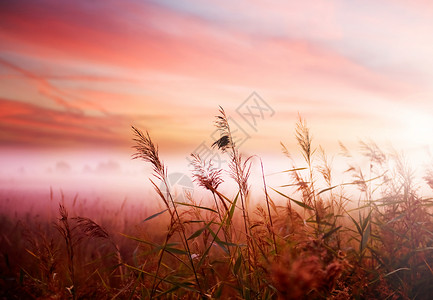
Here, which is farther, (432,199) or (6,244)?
(6,244)

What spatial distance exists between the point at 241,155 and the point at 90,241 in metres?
3.90

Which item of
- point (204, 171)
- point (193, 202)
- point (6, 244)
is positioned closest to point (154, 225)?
point (6, 244)

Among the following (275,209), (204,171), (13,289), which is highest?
(204,171)

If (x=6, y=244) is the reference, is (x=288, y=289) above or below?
above

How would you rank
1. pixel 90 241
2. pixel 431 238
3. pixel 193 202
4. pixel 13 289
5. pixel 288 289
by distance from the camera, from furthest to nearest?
pixel 90 241 < pixel 13 289 < pixel 431 238 < pixel 193 202 < pixel 288 289

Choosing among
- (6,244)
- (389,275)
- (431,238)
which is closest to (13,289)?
(6,244)

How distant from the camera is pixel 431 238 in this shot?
3.45 meters

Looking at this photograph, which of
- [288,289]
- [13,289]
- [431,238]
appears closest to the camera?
[288,289]

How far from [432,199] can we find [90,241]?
14.9 ft

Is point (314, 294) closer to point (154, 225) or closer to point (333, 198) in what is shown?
point (333, 198)

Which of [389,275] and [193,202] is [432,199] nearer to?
[389,275]

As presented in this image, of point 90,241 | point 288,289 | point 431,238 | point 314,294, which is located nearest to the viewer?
point 288,289

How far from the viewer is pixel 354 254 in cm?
319

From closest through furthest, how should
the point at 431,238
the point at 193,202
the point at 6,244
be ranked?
the point at 193,202
the point at 431,238
the point at 6,244
